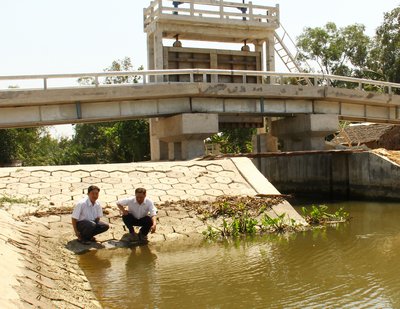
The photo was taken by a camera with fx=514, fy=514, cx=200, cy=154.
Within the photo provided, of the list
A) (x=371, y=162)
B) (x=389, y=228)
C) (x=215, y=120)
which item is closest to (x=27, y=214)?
(x=389, y=228)

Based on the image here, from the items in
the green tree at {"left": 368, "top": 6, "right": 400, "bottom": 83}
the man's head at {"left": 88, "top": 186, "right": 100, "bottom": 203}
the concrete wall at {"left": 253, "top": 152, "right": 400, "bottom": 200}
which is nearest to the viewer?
the man's head at {"left": 88, "top": 186, "right": 100, "bottom": 203}

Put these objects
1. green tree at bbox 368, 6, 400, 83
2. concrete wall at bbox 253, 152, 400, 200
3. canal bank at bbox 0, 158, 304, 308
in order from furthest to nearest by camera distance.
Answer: green tree at bbox 368, 6, 400, 83, concrete wall at bbox 253, 152, 400, 200, canal bank at bbox 0, 158, 304, 308

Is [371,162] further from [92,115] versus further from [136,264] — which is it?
[136,264]

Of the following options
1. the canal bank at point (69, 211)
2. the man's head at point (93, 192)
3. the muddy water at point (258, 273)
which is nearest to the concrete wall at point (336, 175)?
the canal bank at point (69, 211)

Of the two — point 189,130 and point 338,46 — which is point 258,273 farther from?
point 338,46

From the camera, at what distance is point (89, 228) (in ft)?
29.5

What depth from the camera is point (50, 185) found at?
11969 mm

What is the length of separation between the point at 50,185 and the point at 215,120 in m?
8.26

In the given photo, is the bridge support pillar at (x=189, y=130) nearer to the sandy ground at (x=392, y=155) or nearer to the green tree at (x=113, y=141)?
the sandy ground at (x=392, y=155)

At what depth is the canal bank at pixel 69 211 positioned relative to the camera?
560cm

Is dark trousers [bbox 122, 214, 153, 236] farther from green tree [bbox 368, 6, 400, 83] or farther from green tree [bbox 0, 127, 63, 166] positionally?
green tree [bbox 368, 6, 400, 83]

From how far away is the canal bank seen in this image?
5.60 m

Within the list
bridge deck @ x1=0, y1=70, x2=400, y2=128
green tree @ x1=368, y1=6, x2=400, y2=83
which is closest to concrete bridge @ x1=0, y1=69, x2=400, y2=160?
bridge deck @ x1=0, y1=70, x2=400, y2=128

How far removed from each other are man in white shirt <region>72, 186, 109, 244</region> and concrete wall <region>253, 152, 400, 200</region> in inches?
357
